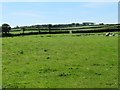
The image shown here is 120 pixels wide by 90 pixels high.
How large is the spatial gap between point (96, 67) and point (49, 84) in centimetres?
584

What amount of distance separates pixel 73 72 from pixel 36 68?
2.62 m

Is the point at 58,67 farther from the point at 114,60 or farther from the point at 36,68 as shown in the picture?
the point at 114,60

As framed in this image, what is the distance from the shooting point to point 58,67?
20.6m

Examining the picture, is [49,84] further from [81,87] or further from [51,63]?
[51,63]

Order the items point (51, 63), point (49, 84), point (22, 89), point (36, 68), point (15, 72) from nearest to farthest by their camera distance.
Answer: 1. point (22, 89)
2. point (49, 84)
3. point (15, 72)
4. point (36, 68)
5. point (51, 63)

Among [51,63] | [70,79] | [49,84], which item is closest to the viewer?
[49,84]

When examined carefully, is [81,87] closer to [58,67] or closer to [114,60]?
[58,67]

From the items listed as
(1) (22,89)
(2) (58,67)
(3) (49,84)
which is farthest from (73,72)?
(1) (22,89)

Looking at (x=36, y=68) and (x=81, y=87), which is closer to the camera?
(x=81, y=87)

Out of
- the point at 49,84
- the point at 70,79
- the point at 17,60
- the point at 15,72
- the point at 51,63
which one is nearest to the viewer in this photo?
the point at 49,84

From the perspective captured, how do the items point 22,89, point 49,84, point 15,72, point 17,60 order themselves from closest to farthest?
point 22,89 → point 49,84 → point 15,72 → point 17,60

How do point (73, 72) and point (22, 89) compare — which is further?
point (73, 72)

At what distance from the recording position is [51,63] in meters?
22.4

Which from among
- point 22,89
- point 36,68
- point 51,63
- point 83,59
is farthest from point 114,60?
point 22,89
